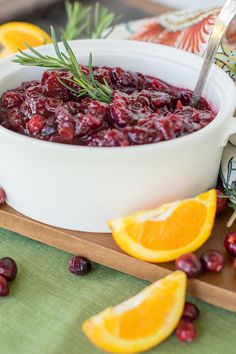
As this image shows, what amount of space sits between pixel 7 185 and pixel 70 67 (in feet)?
1.07

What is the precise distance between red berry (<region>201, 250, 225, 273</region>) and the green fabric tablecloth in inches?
3.3

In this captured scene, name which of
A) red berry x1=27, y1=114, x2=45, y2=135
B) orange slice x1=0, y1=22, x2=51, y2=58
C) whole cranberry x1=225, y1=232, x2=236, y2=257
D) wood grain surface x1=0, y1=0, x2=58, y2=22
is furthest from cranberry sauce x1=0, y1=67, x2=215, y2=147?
wood grain surface x1=0, y1=0, x2=58, y2=22

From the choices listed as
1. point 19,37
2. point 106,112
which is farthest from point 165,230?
point 19,37

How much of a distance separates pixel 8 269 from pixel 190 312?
0.39 m

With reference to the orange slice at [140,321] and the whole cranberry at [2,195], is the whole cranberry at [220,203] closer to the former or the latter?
the orange slice at [140,321]

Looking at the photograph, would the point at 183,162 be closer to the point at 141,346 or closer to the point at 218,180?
the point at 218,180

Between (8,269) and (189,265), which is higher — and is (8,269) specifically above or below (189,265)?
below

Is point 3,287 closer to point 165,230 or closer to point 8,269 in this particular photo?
point 8,269

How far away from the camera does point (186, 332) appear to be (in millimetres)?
1197

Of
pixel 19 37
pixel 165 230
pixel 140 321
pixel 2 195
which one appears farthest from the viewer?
pixel 19 37

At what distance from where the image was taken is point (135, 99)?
4.73ft

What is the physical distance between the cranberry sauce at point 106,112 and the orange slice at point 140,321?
315 millimetres

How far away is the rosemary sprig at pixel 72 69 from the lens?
4.78 ft

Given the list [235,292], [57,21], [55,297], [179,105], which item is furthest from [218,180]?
[57,21]
